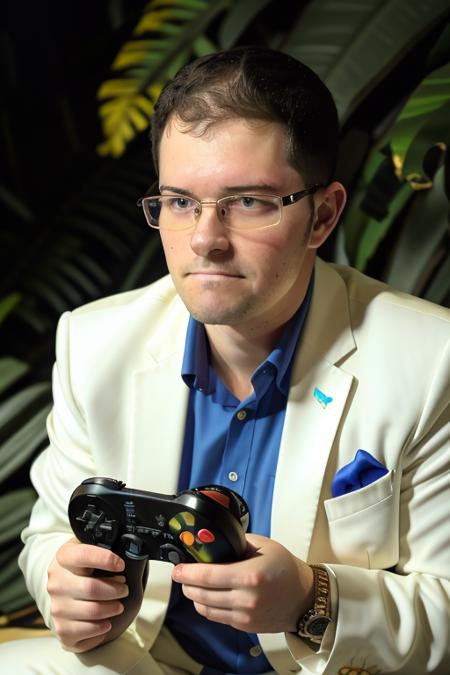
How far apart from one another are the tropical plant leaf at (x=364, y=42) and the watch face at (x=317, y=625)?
107cm

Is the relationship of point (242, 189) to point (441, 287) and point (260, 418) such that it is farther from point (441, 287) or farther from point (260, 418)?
point (441, 287)

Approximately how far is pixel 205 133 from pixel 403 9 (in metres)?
0.84

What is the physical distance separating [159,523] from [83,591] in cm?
16

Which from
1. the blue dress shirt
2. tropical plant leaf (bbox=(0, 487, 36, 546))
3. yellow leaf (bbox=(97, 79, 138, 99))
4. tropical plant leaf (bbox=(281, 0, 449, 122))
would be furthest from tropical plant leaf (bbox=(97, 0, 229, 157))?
the blue dress shirt

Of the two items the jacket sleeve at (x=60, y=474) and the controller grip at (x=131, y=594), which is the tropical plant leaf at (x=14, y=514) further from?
the controller grip at (x=131, y=594)

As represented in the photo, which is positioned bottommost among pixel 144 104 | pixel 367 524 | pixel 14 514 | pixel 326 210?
pixel 14 514

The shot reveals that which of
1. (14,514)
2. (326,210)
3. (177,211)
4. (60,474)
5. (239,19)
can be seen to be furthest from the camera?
(14,514)

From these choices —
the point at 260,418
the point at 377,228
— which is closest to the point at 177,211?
the point at 260,418

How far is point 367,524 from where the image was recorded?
1463 mm

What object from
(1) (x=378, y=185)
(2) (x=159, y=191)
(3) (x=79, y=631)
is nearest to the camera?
(3) (x=79, y=631)

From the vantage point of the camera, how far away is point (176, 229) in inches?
56.4

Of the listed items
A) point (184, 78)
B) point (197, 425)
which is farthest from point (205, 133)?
point (197, 425)

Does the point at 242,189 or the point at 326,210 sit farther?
the point at 326,210

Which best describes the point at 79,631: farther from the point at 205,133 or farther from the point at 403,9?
the point at 403,9
